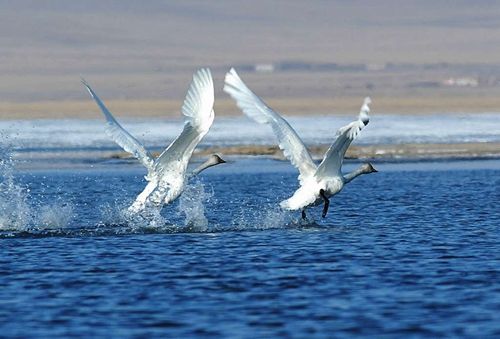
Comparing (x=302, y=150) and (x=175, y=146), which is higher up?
(x=302, y=150)

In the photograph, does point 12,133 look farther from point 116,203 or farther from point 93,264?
point 93,264

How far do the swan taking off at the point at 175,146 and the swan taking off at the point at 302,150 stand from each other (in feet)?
3.68

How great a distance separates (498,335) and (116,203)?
531 inches

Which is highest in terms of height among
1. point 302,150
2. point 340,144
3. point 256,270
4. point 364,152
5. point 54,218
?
point 340,144

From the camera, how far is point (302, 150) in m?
17.0

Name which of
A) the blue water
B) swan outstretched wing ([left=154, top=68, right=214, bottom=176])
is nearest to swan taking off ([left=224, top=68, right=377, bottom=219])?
the blue water

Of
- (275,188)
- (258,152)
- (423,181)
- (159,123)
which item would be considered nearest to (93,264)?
(275,188)

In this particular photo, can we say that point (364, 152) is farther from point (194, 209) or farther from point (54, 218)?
point (54, 218)

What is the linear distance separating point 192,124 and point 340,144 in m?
2.51

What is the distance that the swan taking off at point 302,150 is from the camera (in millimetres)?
16531

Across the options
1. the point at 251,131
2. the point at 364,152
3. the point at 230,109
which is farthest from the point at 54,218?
the point at 230,109

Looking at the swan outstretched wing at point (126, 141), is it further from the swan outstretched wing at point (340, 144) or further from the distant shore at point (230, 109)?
the distant shore at point (230, 109)

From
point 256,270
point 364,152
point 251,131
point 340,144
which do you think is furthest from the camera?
point 251,131

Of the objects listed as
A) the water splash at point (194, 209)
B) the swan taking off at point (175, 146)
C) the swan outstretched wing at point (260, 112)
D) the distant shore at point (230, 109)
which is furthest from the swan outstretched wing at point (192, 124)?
the distant shore at point (230, 109)
